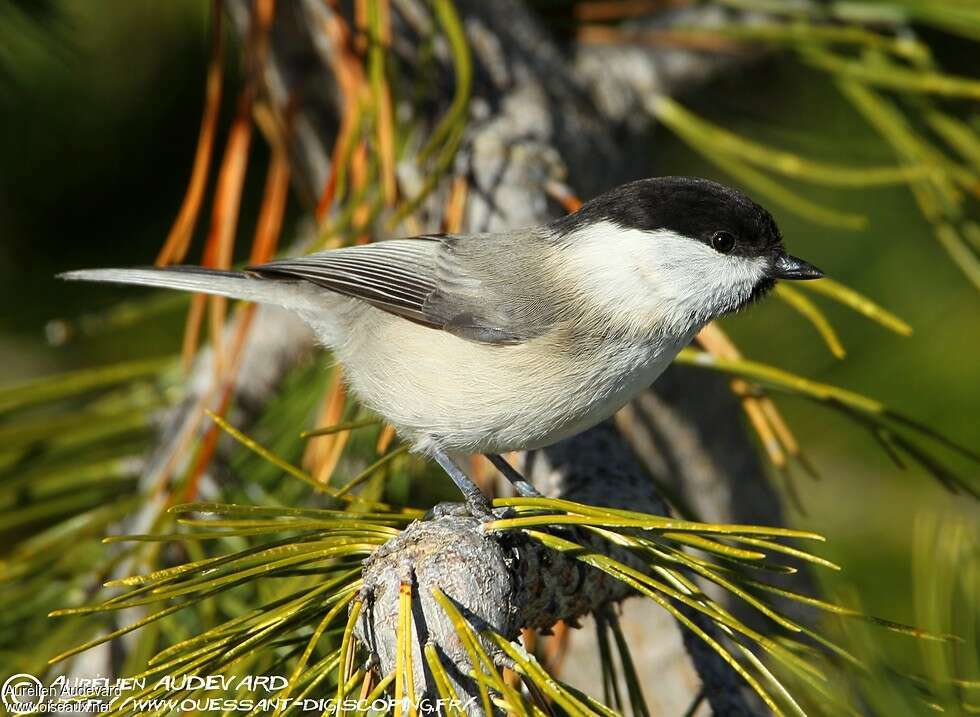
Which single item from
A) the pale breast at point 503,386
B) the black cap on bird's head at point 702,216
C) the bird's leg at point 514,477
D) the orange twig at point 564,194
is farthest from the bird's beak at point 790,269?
the bird's leg at point 514,477

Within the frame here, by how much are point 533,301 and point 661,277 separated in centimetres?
19

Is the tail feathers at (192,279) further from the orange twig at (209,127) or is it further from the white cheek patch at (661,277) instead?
the white cheek patch at (661,277)

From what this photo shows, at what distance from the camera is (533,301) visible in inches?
56.7

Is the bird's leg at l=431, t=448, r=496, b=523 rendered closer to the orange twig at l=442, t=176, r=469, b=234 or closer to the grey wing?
the grey wing

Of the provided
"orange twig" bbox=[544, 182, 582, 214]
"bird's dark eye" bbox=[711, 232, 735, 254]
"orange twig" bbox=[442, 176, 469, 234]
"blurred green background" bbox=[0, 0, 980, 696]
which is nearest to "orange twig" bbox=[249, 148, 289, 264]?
"orange twig" bbox=[442, 176, 469, 234]

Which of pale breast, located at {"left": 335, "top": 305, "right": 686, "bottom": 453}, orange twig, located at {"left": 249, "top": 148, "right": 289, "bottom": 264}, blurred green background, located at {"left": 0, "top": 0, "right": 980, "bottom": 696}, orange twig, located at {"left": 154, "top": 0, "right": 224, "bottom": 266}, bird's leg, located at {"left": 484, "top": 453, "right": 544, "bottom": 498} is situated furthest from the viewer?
blurred green background, located at {"left": 0, "top": 0, "right": 980, "bottom": 696}

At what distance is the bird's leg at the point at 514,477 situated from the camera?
1.41m

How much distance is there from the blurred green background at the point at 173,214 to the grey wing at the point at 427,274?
0.71m

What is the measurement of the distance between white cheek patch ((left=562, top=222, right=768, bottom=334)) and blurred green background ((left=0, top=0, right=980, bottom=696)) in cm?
65

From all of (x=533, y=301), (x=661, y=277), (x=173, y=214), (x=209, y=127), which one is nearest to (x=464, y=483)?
(x=533, y=301)

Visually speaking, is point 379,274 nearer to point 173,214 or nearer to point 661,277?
point 661,277

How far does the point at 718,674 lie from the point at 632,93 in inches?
40.7

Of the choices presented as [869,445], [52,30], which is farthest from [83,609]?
[869,445]

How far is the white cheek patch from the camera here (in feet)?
4.52
